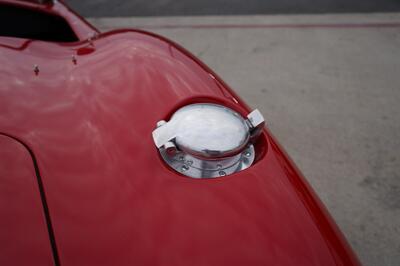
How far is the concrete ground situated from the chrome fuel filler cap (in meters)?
1.13

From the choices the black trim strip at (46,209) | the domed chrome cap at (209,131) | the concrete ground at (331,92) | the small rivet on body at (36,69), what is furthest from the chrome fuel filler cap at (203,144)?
the concrete ground at (331,92)

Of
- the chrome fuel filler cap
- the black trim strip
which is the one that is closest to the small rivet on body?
the black trim strip

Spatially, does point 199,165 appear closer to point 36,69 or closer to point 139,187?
point 139,187

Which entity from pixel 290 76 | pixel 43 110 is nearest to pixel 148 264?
pixel 43 110

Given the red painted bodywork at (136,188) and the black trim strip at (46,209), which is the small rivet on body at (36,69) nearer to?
the red painted bodywork at (136,188)

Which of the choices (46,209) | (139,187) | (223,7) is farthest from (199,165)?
(223,7)

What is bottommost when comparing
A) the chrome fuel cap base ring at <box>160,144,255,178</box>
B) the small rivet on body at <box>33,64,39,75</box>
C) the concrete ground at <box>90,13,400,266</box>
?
the concrete ground at <box>90,13,400,266</box>

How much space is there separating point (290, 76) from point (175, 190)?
268 centimetres

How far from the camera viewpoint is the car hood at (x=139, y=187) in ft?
2.11

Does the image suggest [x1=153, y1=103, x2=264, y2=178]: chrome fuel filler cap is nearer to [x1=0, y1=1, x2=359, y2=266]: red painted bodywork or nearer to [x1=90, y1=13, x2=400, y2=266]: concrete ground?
[x1=0, y1=1, x2=359, y2=266]: red painted bodywork

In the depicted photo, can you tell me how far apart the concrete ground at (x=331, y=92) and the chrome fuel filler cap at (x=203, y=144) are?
113 cm

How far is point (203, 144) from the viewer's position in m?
0.81

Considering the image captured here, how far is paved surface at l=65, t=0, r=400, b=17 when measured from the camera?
15.9 feet

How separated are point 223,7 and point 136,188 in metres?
5.06
